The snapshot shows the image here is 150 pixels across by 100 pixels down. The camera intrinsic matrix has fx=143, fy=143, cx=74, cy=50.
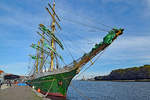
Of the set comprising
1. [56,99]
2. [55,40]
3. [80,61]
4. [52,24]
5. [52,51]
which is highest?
[52,24]

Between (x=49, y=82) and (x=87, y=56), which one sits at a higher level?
(x=87, y=56)

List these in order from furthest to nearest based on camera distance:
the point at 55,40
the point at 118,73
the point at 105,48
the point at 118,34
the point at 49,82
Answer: the point at 118,73
the point at 55,40
the point at 49,82
the point at 105,48
the point at 118,34

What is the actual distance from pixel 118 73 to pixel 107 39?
150594 millimetres

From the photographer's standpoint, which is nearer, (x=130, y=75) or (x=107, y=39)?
(x=107, y=39)

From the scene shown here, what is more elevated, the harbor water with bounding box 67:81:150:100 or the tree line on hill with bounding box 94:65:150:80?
the tree line on hill with bounding box 94:65:150:80

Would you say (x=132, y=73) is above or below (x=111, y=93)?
above

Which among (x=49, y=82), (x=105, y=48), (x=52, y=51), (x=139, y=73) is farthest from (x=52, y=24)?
(x=139, y=73)

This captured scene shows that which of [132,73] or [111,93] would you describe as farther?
[132,73]

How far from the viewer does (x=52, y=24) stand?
30.2 metres

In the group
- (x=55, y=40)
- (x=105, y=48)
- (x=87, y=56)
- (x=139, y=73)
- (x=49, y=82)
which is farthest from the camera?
(x=139, y=73)

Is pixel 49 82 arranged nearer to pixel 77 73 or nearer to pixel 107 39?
pixel 77 73

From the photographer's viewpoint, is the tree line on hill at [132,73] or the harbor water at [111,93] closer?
the harbor water at [111,93]

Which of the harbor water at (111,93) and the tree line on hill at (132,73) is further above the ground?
Result: the tree line on hill at (132,73)

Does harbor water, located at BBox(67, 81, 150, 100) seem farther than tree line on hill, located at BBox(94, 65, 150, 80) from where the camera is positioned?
No
